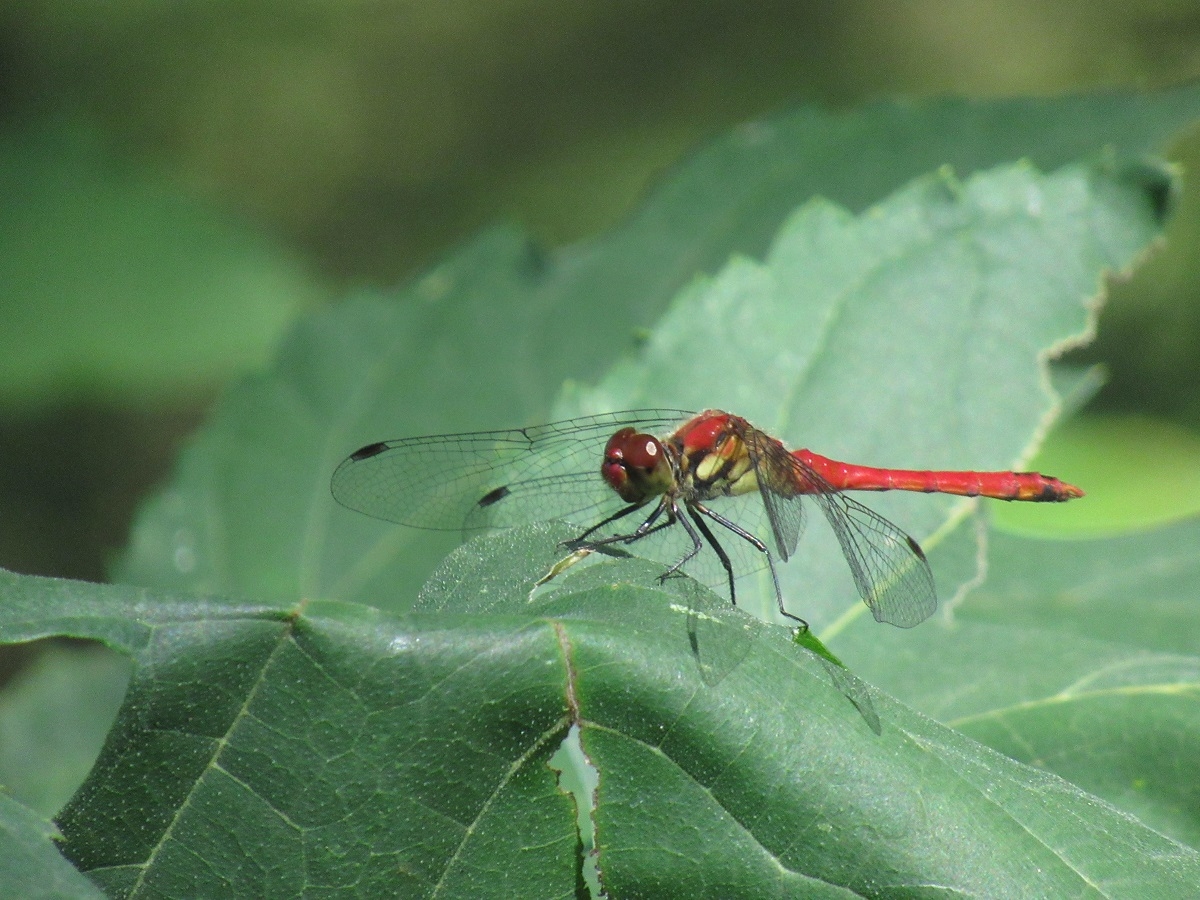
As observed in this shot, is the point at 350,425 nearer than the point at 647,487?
No

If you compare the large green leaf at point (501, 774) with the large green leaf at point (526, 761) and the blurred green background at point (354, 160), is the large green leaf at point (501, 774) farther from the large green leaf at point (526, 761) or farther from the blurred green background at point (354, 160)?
the blurred green background at point (354, 160)

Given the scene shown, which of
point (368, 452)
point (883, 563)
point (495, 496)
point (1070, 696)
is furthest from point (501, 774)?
point (368, 452)

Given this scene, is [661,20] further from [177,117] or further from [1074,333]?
[1074,333]

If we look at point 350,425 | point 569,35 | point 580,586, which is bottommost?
point 580,586

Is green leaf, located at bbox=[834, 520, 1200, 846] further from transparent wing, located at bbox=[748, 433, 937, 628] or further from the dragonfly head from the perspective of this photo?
the dragonfly head

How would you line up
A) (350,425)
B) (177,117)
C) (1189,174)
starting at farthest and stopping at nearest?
(177,117) → (1189,174) → (350,425)

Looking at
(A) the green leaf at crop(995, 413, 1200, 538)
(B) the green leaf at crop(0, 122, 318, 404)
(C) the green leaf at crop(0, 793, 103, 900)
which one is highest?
(B) the green leaf at crop(0, 122, 318, 404)

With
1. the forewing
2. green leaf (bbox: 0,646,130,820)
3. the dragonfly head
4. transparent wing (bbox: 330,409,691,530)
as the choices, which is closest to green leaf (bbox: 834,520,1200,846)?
the forewing

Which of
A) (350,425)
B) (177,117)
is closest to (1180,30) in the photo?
(350,425)
